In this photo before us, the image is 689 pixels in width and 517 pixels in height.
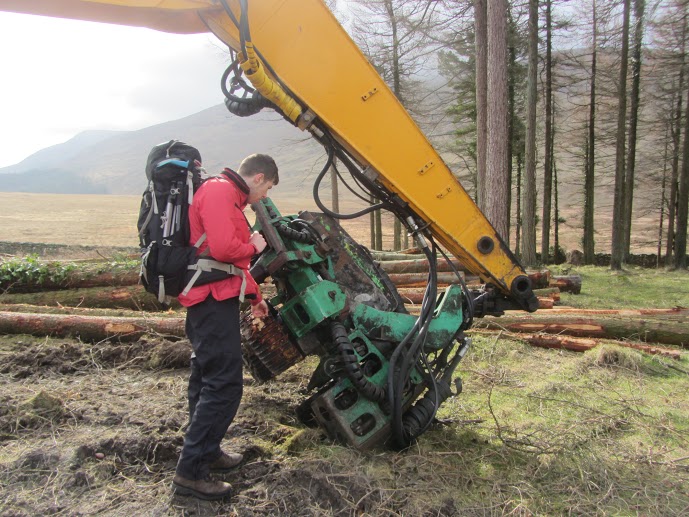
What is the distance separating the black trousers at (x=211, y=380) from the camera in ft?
9.93

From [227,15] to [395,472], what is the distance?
3138mm

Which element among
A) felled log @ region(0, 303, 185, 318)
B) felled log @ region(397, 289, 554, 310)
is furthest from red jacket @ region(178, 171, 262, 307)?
felled log @ region(397, 289, 554, 310)

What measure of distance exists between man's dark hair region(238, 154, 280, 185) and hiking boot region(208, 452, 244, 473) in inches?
71.7

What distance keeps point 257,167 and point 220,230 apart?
0.55m

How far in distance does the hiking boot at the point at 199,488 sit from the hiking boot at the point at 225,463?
261 millimetres

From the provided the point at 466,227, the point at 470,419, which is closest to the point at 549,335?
the point at 470,419

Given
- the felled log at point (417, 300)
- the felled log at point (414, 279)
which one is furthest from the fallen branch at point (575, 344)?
the felled log at point (414, 279)

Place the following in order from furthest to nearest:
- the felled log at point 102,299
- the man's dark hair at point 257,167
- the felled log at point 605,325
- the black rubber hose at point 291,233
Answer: the felled log at point 102,299 < the felled log at point 605,325 < the black rubber hose at point 291,233 < the man's dark hair at point 257,167

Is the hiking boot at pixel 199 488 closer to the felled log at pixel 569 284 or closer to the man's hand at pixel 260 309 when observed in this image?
the man's hand at pixel 260 309

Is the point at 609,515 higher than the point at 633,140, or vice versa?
the point at 633,140

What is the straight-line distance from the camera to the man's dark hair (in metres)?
3.23

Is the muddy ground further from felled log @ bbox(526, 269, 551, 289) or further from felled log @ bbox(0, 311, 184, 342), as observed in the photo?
felled log @ bbox(526, 269, 551, 289)

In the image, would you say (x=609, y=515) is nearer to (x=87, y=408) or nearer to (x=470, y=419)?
(x=470, y=419)

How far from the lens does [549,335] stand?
6.57m
